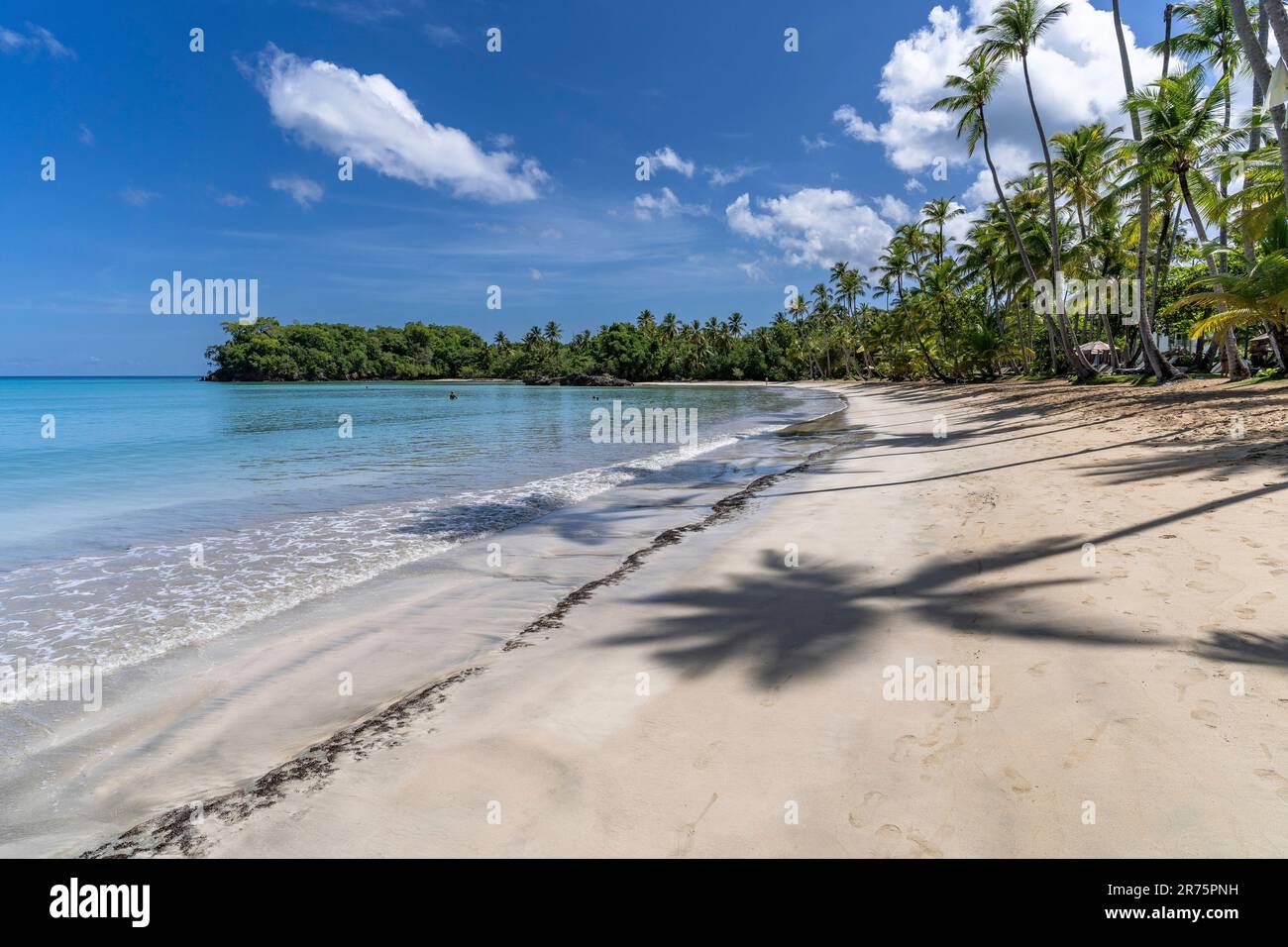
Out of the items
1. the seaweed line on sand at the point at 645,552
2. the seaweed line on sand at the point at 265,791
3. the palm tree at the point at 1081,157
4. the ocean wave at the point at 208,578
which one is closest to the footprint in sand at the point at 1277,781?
the seaweed line on sand at the point at 265,791

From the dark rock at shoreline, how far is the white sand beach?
10290 cm

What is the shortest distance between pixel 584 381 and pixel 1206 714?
113436 mm

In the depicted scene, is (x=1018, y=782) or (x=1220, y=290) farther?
(x=1220, y=290)

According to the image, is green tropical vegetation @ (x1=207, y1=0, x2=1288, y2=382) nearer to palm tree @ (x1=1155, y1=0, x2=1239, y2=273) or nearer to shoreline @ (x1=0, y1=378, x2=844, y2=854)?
palm tree @ (x1=1155, y1=0, x2=1239, y2=273)

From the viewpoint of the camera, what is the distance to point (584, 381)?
376 feet

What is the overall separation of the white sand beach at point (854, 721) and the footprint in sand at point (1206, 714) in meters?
0.02

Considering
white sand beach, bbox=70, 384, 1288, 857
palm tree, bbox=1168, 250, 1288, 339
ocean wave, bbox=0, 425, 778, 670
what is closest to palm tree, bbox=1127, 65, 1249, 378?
palm tree, bbox=1168, 250, 1288, 339

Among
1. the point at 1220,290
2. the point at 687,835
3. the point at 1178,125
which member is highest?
the point at 1178,125

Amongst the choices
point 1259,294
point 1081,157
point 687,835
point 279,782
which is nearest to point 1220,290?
point 1259,294

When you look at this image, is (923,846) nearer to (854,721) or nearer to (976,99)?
(854,721)

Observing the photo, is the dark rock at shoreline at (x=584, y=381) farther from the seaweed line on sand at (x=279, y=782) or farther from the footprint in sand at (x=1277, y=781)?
the footprint in sand at (x=1277, y=781)

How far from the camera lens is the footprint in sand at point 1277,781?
2678mm
